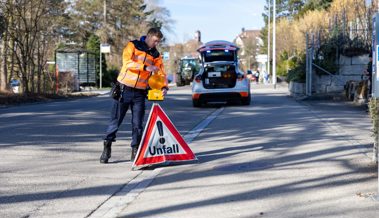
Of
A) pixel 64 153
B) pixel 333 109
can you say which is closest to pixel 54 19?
pixel 333 109

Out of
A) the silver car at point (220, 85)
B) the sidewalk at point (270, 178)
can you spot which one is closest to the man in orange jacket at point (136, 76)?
the sidewalk at point (270, 178)

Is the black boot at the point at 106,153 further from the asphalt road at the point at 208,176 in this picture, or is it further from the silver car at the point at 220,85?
the silver car at the point at 220,85

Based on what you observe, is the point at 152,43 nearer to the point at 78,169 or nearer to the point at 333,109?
the point at 78,169

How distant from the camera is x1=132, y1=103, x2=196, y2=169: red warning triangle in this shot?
8539 mm

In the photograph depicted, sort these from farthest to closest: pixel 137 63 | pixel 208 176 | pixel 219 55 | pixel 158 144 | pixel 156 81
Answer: pixel 219 55
pixel 156 81
pixel 137 63
pixel 158 144
pixel 208 176

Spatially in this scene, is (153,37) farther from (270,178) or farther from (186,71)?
(186,71)

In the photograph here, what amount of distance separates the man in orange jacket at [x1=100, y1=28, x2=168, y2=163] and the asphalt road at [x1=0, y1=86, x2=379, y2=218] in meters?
0.65

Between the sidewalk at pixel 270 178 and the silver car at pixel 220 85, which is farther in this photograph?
the silver car at pixel 220 85

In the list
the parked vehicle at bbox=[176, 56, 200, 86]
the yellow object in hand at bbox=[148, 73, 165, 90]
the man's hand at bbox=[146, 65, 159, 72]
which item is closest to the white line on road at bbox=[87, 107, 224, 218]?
the yellow object in hand at bbox=[148, 73, 165, 90]

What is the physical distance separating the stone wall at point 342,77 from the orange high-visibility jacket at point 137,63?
18.5 meters

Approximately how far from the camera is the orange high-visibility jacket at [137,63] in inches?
345

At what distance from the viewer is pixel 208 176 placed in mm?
8016

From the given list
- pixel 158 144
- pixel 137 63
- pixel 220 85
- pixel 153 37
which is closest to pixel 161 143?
pixel 158 144

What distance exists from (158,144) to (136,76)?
39.8 inches
